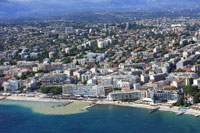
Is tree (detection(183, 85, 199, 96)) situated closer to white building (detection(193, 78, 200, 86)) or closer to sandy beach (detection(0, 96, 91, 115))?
white building (detection(193, 78, 200, 86))

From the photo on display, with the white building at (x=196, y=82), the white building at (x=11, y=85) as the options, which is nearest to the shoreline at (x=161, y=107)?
the white building at (x=196, y=82)

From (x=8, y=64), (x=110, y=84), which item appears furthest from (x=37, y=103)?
(x=8, y=64)

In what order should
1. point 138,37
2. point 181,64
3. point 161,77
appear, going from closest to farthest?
point 161,77, point 181,64, point 138,37

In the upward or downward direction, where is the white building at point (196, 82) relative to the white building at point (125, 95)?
upward

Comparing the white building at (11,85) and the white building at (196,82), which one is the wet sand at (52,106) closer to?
the white building at (11,85)

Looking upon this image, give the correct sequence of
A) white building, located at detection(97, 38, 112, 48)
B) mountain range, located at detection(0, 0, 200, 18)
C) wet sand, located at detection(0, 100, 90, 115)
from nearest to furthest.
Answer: wet sand, located at detection(0, 100, 90, 115) → white building, located at detection(97, 38, 112, 48) → mountain range, located at detection(0, 0, 200, 18)

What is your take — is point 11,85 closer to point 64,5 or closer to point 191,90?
point 191,90

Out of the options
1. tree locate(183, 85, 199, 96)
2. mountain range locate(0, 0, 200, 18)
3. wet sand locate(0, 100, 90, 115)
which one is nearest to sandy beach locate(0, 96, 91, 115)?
wet sand locate(0, 100, 90, 115)

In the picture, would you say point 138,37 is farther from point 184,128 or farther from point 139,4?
point 139,4
